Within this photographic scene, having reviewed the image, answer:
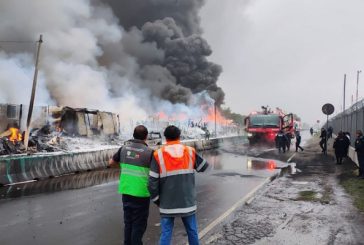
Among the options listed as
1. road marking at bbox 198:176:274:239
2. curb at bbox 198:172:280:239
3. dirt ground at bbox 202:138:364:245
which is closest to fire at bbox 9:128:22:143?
curb at bbox 198:172:280:239

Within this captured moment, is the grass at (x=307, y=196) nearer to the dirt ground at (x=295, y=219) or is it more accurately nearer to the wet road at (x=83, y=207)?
the dirt ground at (x=295, y=219)

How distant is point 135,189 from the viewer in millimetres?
4281

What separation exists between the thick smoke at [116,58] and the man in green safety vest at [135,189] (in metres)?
24.5

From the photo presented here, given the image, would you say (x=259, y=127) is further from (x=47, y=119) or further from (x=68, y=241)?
(x=68, y=241)

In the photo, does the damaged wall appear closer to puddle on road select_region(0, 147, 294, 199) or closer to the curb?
puddle on road select_region(0, 147, 294, 199)

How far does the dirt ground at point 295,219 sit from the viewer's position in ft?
18.5

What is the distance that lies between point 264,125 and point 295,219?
80.0 ft

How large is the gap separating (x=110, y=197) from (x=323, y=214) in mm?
4514

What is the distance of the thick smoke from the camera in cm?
3303

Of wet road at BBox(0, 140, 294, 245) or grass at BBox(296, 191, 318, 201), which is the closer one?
wet road at BBox(0, 140, 294, 245)

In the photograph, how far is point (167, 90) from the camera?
52406mm

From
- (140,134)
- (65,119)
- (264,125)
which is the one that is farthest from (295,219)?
(264,125)

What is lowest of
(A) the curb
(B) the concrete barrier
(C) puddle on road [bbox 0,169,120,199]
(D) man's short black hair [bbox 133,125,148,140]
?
(C) puddle on road [bbox 0,169,120,199]

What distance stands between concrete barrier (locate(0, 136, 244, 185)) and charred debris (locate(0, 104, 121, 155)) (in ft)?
7.87
